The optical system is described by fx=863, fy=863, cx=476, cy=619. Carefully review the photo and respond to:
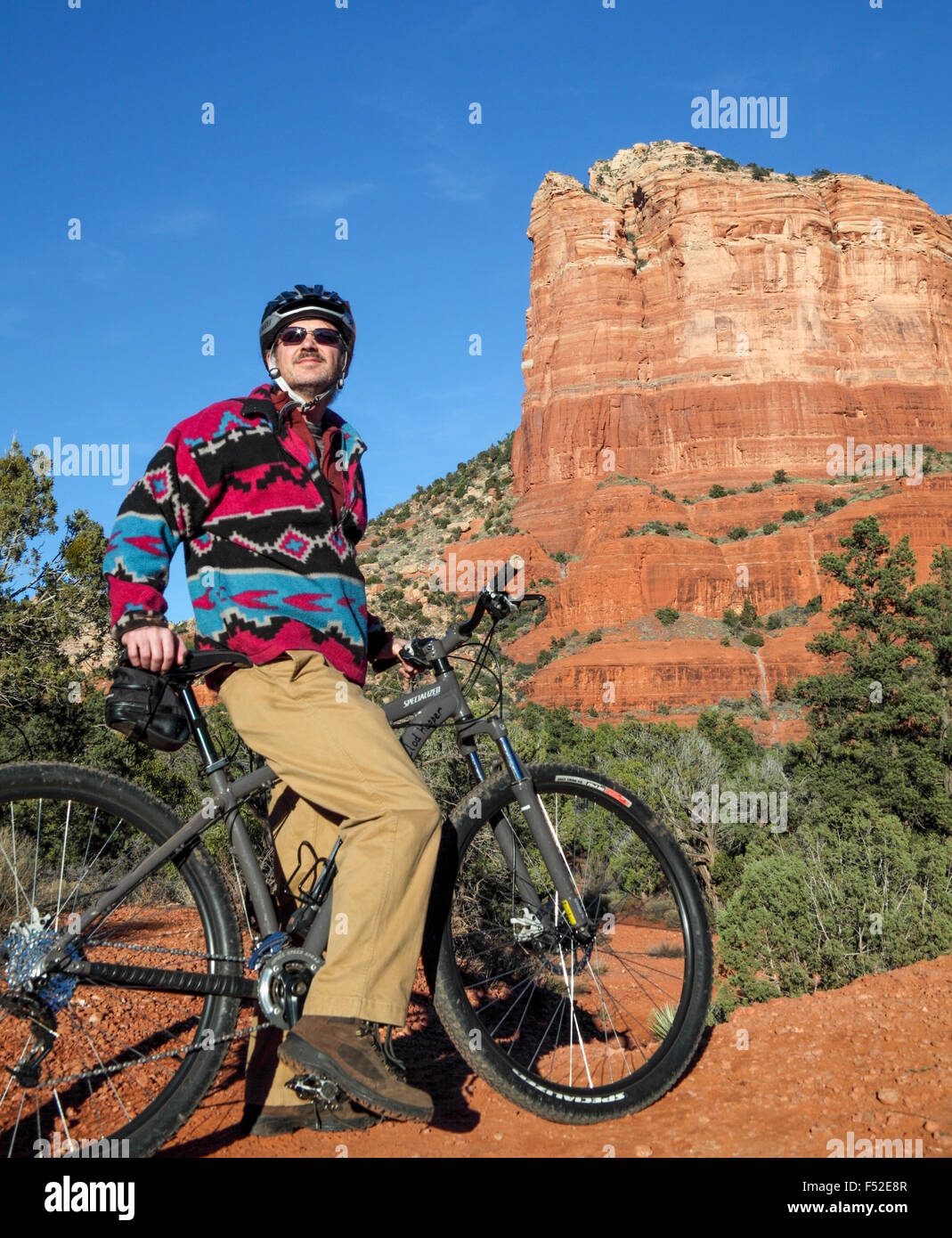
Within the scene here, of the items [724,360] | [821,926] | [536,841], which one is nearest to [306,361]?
[536,841]

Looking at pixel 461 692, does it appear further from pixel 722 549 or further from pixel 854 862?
pixel 722 549

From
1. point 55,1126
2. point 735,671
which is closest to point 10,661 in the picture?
point 55,1126

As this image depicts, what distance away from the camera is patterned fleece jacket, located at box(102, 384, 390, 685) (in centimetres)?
268

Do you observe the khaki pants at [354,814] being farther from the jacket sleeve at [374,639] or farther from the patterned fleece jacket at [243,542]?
the jacket sleeve at [374,639]

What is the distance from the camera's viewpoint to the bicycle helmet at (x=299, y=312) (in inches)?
123

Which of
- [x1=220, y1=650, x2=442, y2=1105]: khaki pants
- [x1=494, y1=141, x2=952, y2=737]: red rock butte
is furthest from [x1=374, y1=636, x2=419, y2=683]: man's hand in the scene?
[x1=494, y1=141, x2=952, y2=737]: red rock butte

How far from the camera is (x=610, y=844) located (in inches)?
142

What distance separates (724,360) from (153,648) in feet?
257

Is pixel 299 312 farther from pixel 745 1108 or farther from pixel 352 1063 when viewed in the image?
pixel 745 1108

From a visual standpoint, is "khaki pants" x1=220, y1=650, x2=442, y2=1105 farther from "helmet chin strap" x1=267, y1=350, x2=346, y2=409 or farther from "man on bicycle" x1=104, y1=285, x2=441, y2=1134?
"helmet chin strap" x1=267, y1=350, x2=346, y2=409

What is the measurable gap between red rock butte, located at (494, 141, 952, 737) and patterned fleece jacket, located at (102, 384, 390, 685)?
196 ft

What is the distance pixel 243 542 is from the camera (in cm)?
283
